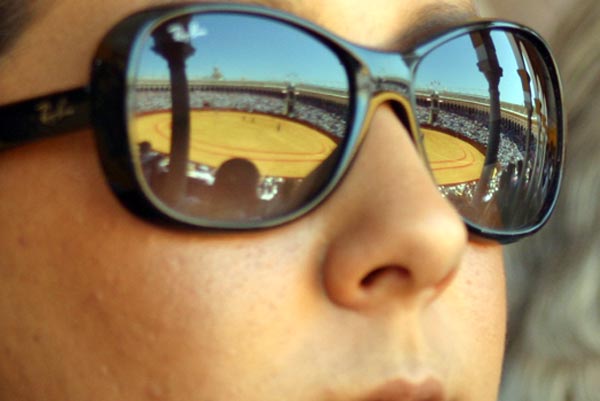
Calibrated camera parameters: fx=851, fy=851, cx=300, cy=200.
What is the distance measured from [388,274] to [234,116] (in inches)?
10.2

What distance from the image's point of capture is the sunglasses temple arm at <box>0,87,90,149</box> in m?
0.97

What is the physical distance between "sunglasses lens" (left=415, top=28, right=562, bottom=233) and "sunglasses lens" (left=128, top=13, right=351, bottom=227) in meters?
0.17

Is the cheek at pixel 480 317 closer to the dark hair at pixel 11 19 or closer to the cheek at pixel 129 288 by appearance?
the cheek at pixel 129 288

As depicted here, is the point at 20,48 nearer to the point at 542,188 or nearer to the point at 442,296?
the point at 442,296

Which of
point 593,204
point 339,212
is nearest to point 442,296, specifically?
point 339,212

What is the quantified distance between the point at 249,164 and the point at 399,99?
0.23 m

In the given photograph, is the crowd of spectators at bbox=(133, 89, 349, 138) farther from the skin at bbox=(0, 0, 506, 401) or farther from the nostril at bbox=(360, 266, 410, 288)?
the nostril at bbox=(360, 266, 410, 288)

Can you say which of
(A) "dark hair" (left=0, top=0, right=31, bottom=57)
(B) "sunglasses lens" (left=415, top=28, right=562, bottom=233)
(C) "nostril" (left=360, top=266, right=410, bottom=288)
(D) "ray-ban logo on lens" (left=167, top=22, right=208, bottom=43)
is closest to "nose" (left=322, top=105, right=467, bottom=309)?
(C) "nostril" (left=360, top=266, right=410, bottom=288)

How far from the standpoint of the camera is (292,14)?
102 centimetres

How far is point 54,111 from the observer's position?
3.23ft

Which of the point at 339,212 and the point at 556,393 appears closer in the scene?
the point at 339,212

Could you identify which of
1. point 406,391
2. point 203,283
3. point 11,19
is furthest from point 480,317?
point 11,19

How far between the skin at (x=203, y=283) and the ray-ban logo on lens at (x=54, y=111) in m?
0.03

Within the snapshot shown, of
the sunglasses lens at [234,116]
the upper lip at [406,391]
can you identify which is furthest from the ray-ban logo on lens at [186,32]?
the upper lip at [406,391]
